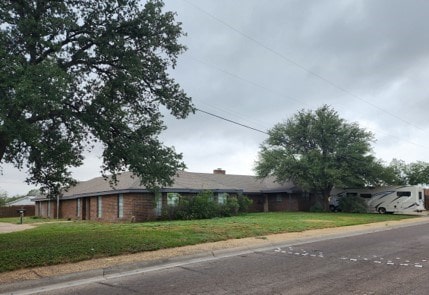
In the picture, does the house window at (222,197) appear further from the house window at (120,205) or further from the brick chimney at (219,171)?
the brick chimney at (219,171)

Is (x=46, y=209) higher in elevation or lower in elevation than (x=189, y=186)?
lower

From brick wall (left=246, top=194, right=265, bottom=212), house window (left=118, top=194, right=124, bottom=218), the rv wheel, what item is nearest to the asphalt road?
house window (left=118, top=194, right=124, bottom=218)

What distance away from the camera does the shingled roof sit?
29359mm

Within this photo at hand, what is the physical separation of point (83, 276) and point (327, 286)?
517 centimetres

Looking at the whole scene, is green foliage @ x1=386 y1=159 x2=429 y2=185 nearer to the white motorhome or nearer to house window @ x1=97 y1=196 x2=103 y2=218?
the white motorhome

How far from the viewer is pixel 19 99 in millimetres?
9398

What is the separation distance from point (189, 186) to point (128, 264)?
21.6m

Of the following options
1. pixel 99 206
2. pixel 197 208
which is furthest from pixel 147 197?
pixel 99 206

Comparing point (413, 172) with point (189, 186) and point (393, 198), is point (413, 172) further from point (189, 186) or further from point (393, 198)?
point (189, 186)

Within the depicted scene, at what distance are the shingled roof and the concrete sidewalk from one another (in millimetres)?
5475

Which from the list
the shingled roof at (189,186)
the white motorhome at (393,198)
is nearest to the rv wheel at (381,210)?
the white motorhome at (393,198)

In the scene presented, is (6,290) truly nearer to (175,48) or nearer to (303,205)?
(175,48)

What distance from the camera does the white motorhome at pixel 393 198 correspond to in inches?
1515

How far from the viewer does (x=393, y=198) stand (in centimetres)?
3947
